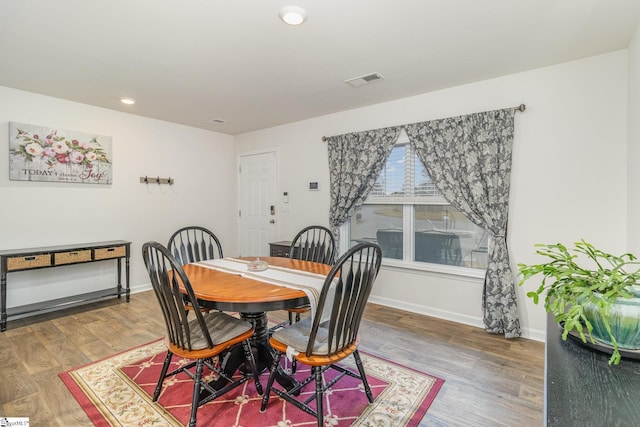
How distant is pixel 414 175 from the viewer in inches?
143

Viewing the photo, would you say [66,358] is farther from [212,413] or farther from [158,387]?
[212,413]

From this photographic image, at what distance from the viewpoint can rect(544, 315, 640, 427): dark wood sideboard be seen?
695mm

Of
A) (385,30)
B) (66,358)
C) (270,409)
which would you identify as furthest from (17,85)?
(270,409)

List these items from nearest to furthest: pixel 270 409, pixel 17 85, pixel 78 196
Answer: pixel 270 409 → pixel 17 85 → pixel 78 196

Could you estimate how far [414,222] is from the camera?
144 inches

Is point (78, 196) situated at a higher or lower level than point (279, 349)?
higher

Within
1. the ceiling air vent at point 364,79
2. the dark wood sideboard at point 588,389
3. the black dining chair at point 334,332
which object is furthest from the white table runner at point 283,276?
the ceiling air vent at point 364,79

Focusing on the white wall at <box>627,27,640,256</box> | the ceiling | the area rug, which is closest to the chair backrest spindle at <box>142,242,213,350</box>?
the area rug

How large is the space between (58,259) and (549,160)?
16.3 ft

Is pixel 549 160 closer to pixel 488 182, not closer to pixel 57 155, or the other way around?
pixel 488 182

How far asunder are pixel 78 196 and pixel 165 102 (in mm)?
1574

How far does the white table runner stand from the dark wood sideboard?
115 centimetres

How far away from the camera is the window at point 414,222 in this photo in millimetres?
3357

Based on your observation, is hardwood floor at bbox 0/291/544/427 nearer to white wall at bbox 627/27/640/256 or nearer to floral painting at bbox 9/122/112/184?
white wall at bbox 627/27/640/256
